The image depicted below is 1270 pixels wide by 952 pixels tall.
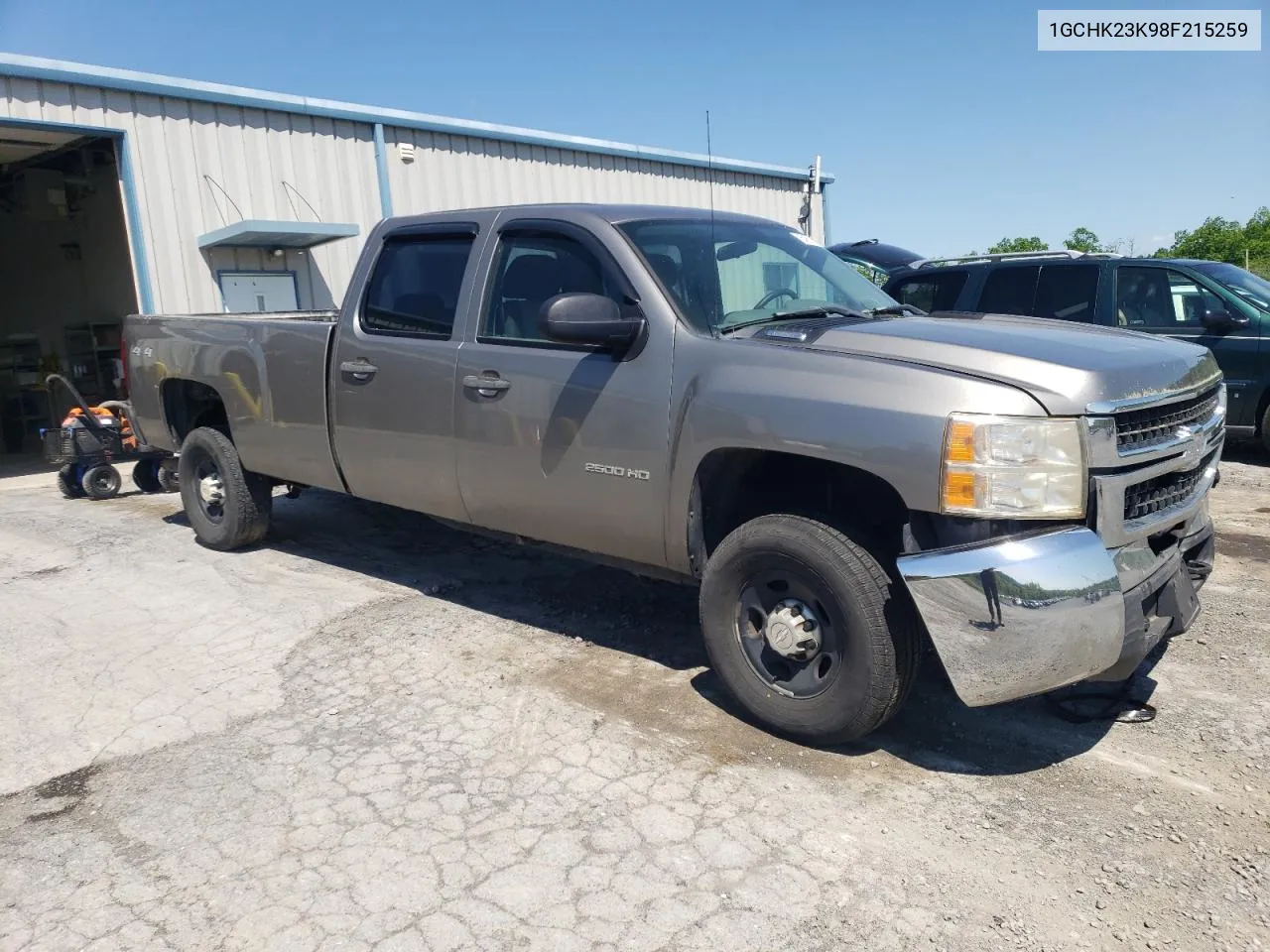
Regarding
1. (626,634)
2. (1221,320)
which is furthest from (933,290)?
(626,634)

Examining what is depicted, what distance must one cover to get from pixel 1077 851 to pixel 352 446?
3828mm

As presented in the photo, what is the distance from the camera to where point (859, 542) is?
3.40 meters

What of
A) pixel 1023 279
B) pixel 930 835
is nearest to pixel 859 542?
pixel 930 835

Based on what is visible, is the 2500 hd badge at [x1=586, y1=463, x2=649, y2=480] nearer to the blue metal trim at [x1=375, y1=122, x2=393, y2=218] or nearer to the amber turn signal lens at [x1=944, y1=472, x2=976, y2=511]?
the amber turn signal lens at [x1=944, y1=472, x2=976, y2=511]

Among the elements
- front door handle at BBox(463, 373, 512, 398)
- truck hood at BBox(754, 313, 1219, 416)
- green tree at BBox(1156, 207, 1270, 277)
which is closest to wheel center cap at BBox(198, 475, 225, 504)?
front door handle at BBox(463, 373, 512, 398)

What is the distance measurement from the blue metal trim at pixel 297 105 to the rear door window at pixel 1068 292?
340 cm

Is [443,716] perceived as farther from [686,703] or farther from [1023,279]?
[1023,279]

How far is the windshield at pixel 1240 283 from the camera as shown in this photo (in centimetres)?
828

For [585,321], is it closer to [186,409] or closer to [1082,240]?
[186,409]

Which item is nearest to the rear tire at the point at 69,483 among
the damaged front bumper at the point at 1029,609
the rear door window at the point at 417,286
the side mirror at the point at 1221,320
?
the rear door window at the point at 417,286

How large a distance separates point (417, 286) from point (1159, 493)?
3451 mm

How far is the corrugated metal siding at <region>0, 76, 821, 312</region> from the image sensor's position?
406 inches

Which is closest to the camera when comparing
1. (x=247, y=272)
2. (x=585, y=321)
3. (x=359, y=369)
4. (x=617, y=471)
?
(x=585, y=321)

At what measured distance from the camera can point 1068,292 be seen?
8594 mm
